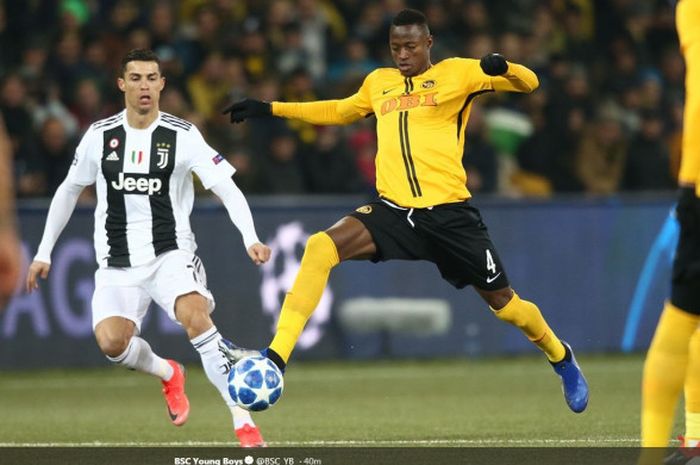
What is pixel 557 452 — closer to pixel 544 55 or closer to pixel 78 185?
pixel 78 185

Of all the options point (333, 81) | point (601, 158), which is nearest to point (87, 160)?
point (333, 81)

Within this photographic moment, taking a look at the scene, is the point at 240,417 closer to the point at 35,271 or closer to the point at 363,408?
the point at 35,271

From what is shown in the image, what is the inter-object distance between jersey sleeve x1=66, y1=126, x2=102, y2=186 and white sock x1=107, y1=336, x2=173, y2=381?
3.11ft

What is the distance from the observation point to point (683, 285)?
5.99 m

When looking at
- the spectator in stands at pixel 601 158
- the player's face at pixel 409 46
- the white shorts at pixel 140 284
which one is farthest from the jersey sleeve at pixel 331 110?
the spectator in stands at pixel 601 158

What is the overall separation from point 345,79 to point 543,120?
2.14m

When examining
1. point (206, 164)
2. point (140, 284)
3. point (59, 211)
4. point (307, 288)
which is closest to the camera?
point (307, 288)

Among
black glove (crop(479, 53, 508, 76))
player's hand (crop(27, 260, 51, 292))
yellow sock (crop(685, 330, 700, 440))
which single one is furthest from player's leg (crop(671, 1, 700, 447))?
player's hand (crop(27, 260, 51, 292))

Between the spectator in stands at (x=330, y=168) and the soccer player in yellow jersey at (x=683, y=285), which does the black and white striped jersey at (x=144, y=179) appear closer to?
the soccer player in yellow jersey at (x=683, y=285)

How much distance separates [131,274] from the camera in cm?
841

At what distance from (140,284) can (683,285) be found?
3468mm

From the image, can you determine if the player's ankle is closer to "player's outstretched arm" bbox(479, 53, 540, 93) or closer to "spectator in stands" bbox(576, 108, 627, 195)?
"player's outstretched arm" bbox(479, 53, 540, 93)

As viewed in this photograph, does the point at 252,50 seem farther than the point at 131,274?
Yes

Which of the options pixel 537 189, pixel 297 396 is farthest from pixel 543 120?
pixel 297 396
